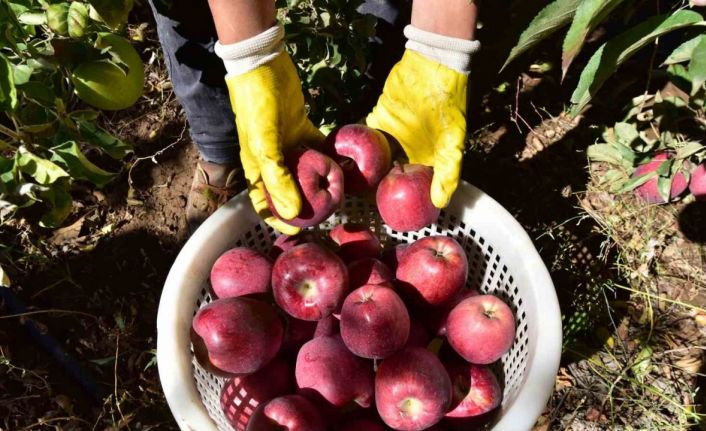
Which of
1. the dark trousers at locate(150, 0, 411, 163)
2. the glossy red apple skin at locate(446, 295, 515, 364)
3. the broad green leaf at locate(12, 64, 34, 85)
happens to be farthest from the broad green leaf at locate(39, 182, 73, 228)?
the glossy red apple skin at locate(446, 295, 515, 364)

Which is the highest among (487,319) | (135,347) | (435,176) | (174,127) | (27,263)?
(435,176)

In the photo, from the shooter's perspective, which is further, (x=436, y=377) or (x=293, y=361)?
(x=293, y=361)

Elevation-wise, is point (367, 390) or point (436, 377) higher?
point (436, 377)

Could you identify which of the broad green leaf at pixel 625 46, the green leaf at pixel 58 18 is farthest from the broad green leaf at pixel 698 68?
the green leaf at pixel 58 18

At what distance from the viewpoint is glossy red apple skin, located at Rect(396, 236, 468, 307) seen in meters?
1.59

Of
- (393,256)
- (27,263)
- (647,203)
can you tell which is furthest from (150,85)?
(647,203)

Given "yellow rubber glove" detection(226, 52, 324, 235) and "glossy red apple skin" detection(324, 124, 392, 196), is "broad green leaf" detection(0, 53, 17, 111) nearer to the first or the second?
"yellow rubber glove" detection(226, 52, 324, 235)

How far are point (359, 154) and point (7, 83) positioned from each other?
0.88m

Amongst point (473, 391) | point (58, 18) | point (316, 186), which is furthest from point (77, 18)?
point (473, 391)

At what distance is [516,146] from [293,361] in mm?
1395

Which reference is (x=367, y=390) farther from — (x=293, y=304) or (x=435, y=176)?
(x=435, y=176)

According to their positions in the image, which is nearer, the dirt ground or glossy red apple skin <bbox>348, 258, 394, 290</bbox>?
glossy red apple skin <bbox>348, 258, 394, 290</bbox>

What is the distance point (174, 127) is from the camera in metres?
2.56

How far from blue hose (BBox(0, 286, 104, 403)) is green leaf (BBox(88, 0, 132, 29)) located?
1096mm
